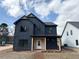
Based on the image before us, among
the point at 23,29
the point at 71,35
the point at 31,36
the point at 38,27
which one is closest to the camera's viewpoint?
the point at 31,36

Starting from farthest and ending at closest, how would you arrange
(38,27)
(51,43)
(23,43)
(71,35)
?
(71,35) < (38,27) < (51,43) < (23,43)

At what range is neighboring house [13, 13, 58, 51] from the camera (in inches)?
928

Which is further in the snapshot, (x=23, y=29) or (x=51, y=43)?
(x=51, y=43)

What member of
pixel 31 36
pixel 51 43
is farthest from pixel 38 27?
pixel 51 43

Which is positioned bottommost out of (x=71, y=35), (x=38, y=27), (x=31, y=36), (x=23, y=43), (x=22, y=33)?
(x=23, y=43)

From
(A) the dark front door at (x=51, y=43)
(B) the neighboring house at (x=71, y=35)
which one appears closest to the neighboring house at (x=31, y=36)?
(A) the dark front door at (x=51, y=43)

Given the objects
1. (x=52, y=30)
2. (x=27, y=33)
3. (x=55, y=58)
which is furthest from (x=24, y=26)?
(x=55, y=58)

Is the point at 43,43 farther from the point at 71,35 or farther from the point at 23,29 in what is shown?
the point at 71,35

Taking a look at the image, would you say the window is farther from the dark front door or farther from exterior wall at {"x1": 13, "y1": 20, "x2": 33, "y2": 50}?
the dark front door

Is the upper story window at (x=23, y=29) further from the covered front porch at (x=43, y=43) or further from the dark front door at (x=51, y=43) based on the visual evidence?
the dark front door at (x=51, y=43)

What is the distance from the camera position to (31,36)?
23031 millimetres

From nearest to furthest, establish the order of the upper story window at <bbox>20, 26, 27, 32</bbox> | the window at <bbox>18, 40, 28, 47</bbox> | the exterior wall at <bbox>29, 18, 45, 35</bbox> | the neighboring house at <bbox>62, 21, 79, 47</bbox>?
the window at <bbox>18, 40, 28, 47</bbox>
the upper story window at <bbox>20, 26, 27, 32</bbox>
the exterior wall at <bbox>29, 18, 45, 35</bbox>
the neighboring house at <bbox>62, 21, 79, 47</bbox>

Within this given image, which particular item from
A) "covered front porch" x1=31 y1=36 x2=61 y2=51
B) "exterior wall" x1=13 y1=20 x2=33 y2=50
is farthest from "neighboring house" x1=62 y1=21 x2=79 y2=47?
"exterior wall" x1=13 y1=20 x2=33 y2=50

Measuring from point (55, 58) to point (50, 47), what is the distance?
10.7 metres
